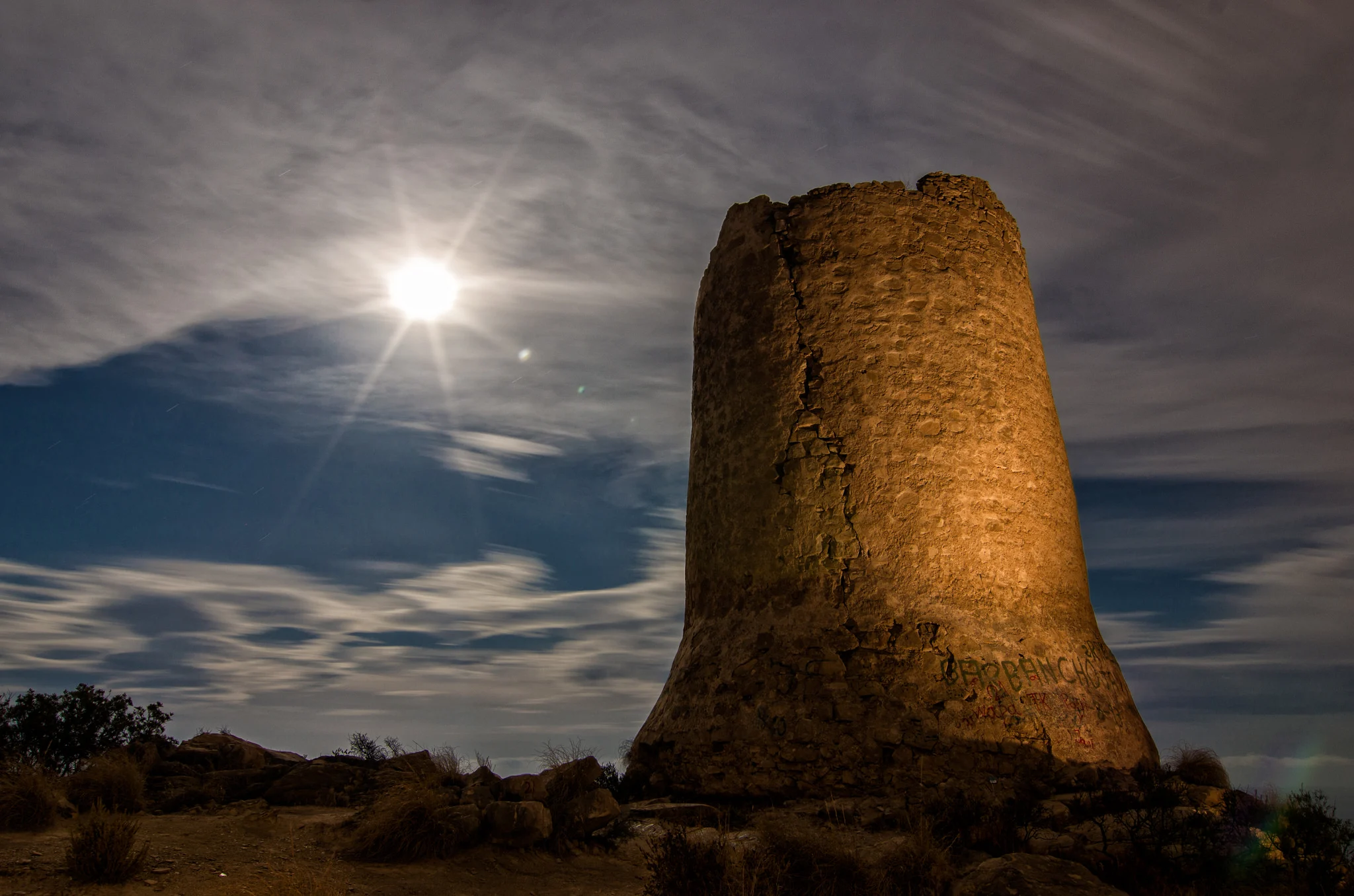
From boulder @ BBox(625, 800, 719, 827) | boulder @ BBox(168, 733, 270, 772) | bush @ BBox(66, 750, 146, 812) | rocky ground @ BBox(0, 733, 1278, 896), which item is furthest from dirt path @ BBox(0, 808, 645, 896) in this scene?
boulder @ BBox(168, 733, 270, 772)

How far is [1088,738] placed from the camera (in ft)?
22.7

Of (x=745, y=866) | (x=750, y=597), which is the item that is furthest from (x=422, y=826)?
(x=750, y=597)

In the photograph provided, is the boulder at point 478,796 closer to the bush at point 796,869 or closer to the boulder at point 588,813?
the boulder at point 588,813

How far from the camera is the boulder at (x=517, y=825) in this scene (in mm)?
6227

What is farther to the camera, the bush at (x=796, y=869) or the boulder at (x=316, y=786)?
the boulder at (x=316, y=786)

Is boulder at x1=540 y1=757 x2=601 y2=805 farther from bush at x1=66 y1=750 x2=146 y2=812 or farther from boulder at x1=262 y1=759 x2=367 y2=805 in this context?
bush at x1=66 y1=750 x2=146 y2=812

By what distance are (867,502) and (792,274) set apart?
2.19 metres

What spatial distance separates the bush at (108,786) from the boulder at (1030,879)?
640cm

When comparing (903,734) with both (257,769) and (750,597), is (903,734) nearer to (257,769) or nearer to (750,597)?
(750,597)

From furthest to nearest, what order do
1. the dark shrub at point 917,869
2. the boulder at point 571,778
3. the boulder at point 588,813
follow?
the boulder at point 571,778 → the boulder at point 588,813 → the dark shrub at point 917,869

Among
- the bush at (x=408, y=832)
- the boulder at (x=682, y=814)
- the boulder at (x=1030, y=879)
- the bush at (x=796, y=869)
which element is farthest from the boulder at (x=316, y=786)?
the boulder at (x=1030, y=879)

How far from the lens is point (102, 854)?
16.9ft

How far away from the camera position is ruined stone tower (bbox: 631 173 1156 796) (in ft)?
21.9

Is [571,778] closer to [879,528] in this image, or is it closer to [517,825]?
[517,825]
